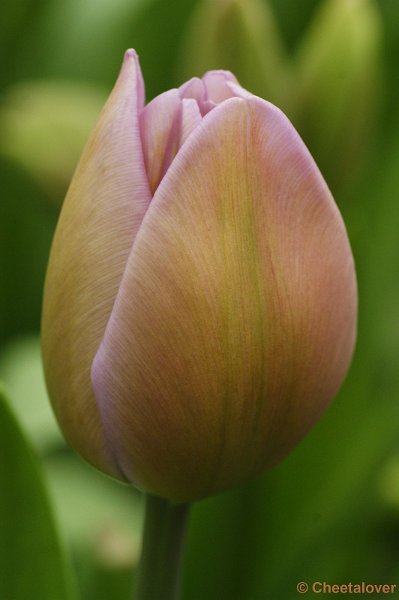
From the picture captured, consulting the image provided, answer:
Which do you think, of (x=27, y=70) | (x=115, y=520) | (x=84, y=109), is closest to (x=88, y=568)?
(x=115, y=520)

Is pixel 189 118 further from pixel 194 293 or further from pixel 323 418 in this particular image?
pixel 323 418

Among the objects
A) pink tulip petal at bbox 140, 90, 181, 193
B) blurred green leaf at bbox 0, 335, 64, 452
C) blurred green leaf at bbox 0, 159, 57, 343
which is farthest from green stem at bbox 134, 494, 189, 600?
blurred green leaf at bbox 0, 159, 57, 343

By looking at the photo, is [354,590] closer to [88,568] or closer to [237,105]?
[88,568]

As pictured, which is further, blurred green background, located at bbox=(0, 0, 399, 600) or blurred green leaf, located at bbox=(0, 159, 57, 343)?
blurred green leaf, located at bbox=(0, 159, 57, 343)

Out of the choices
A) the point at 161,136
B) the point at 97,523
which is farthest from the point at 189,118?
the point at 97,523

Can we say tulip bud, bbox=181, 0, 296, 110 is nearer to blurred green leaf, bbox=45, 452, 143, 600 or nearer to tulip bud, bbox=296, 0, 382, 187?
tulip bud, bbox=296, 0, 382, 187
